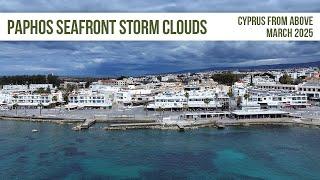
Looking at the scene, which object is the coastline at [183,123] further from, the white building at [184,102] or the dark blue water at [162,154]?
the white building at [184,102]

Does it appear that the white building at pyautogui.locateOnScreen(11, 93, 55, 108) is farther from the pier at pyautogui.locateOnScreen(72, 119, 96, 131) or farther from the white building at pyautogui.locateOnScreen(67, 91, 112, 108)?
the pier at pyautogui.locateOnScreen(72, 119, 96, 131)

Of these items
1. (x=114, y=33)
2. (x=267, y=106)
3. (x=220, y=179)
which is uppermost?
(x=114, y=33)

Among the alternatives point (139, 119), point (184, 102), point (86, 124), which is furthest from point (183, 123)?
point (184, 102)

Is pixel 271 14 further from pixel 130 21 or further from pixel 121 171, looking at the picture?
pixel 121 171

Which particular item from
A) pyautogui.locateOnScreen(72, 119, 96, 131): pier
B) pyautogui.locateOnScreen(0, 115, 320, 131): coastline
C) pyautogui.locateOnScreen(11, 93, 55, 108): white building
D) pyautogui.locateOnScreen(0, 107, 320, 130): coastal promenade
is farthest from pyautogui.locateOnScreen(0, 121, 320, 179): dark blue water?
pyautogui.locateOnScreen(11, 93, 55, 108): white building

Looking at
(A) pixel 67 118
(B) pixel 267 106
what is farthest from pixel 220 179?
(B) pixel 267 106

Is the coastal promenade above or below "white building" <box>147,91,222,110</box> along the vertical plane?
below

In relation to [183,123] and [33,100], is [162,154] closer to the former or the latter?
[183,123]

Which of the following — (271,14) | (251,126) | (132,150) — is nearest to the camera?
(271,14)
